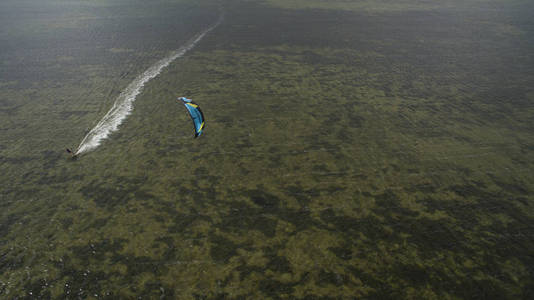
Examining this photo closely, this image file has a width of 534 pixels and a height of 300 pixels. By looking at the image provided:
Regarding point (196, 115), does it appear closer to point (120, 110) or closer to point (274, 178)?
point (274, 178)

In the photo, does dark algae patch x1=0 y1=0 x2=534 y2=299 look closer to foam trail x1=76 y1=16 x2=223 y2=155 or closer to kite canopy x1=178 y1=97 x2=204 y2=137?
foam trail x1=76 y1=16 x2=223 y2=155

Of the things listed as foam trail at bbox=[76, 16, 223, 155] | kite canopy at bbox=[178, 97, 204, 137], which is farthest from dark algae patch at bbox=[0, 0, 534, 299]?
kite canopy at bbox=[178, 97, 204, 137]

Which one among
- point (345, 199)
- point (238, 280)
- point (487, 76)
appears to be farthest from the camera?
point (487, 76)

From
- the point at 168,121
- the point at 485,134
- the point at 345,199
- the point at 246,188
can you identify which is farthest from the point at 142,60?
the point at 485,134

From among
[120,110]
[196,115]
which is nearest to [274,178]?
[196,115]

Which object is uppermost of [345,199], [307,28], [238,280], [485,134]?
[307,28]

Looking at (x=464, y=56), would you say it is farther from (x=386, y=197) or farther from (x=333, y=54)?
(x=386, y=197)

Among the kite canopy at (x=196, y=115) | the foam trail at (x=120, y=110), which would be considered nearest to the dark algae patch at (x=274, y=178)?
the foam trail at (x=120, y=110)
